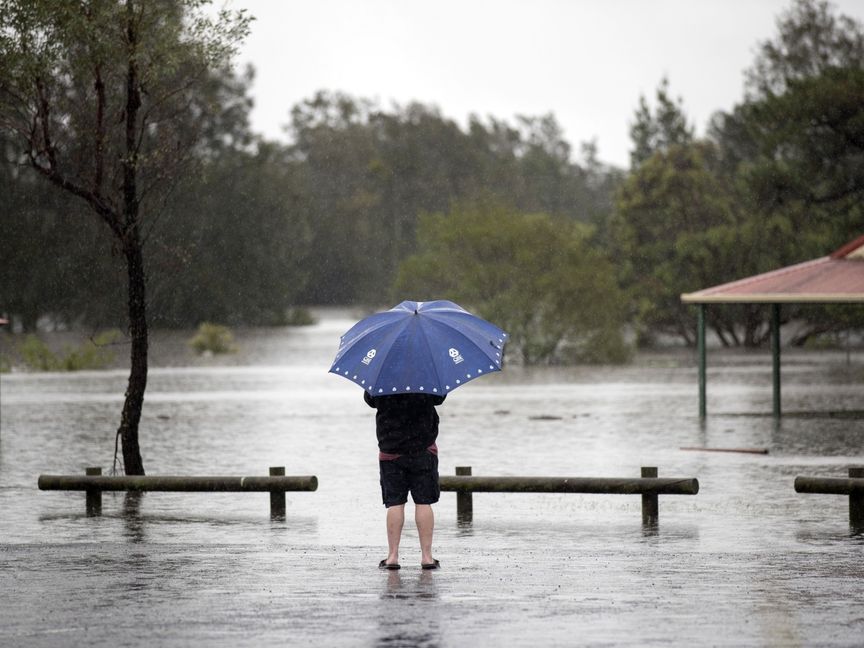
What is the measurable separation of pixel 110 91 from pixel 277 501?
6.16 metres

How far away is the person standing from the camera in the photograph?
1095 cm

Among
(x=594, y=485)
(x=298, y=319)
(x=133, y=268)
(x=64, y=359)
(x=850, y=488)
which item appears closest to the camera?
(x=850, y=488)

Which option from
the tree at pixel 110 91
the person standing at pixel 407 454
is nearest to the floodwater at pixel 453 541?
the person standing at pixel 407 454

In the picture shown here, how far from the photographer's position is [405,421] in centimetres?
1095

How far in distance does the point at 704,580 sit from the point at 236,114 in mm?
89172

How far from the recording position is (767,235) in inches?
2542

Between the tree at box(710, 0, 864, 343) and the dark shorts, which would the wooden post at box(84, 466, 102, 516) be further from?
the tree at box(710, 0, 864, 343)

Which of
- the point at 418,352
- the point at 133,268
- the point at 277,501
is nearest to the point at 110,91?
the point at 133,268

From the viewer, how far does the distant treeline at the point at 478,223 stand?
53.3m

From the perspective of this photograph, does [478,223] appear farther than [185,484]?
Yes

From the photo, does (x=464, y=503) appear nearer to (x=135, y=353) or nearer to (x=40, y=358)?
(x=135, y=353)

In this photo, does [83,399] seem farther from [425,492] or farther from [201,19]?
[425,492]

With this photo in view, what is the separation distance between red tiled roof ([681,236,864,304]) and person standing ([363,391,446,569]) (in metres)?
17.9

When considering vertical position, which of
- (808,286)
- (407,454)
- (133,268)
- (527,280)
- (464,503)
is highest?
(527,280)
